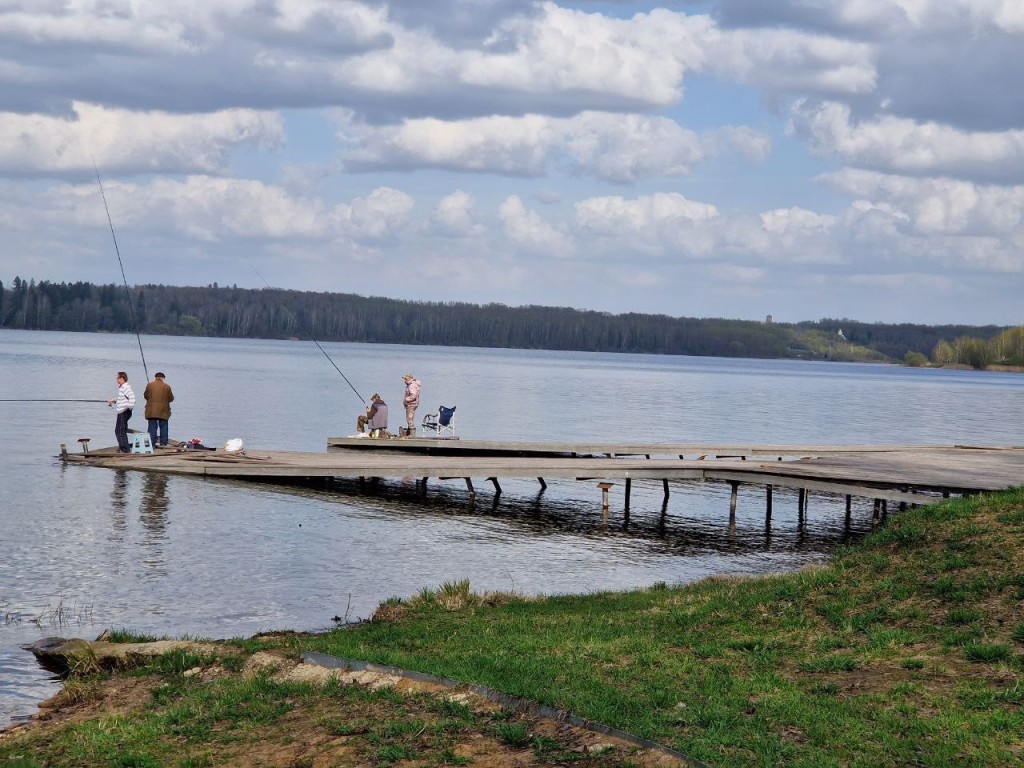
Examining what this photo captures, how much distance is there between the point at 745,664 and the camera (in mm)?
9320

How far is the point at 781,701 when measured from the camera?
812cm

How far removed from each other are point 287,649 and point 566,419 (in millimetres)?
→ 51660

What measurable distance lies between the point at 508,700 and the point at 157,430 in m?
24.5

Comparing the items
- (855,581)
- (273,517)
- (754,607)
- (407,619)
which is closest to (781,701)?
(754,607)

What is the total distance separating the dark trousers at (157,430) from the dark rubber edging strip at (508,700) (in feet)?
71.6

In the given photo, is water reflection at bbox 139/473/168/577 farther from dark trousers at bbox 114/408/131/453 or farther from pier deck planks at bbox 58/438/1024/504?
dark trousers at bbox 114/408/131/453

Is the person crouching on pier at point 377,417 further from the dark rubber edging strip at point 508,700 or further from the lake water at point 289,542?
the dark rubber edging strip at point 508,700

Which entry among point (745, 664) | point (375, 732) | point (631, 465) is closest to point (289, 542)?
point (631, 465)

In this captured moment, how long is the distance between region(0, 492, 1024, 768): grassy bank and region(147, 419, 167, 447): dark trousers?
740 inches

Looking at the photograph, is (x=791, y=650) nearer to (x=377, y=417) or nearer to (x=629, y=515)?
(x=629, y=515)

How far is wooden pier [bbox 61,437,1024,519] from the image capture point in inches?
879

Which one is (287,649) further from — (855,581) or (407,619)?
(855,581)

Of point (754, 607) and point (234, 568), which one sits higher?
point (754, 607)

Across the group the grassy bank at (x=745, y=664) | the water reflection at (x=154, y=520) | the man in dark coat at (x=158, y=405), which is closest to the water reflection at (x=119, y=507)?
the water reflection at (x=154, y=520)
